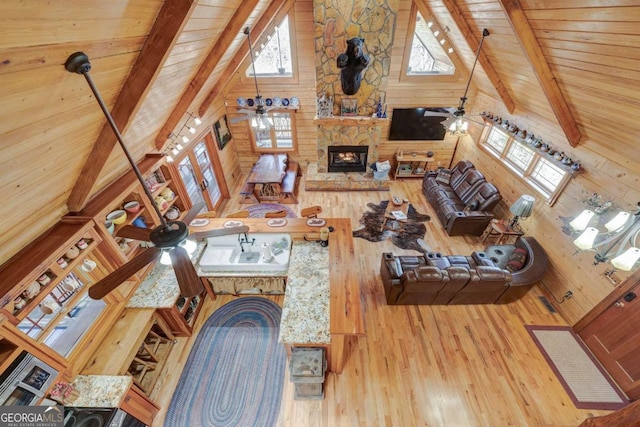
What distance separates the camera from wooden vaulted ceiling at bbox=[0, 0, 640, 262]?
158 centimetres

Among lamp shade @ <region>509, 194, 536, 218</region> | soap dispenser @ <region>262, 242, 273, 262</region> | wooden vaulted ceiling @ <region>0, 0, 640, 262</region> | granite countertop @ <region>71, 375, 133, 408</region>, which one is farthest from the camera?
lamp shade @ <region>509, 194, 536, 218</region>

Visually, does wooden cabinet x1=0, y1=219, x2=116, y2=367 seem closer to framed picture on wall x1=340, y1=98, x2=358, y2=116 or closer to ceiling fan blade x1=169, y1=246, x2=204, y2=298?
ceiling fan blade x1=169, y1=246, x2=204, y2=298

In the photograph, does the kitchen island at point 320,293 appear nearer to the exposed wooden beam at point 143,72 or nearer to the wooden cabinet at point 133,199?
the wooden cabinet at point 133,199

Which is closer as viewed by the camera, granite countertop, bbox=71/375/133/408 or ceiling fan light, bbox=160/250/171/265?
ceiling fan light, bbox=160/250/171/265

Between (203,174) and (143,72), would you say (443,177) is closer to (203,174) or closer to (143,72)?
(203,174)

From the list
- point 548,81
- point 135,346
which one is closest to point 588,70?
point 548,81

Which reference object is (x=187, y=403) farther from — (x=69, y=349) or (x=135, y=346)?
(x=69, y=349)

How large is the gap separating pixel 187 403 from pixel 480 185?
23.1ft

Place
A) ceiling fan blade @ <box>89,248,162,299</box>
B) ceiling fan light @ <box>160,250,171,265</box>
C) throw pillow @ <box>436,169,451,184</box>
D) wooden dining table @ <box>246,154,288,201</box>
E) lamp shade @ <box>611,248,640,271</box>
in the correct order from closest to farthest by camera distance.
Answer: ceiling fan blade @ <box>89,248,162,299</box>, ceiling fan light @ <box>160,250,171,265</box>, lamp shade @ <box>611,248,640,271</box>, wooden dining table @ <box>246,154,288,201</box>, throw pillow @ <box>436,169,451,184</box>

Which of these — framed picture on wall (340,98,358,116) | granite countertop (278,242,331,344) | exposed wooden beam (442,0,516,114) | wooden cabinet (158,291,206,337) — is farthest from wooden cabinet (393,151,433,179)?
wooden cabinet (158,291,206,337)

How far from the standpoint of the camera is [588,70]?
3180 millimetres

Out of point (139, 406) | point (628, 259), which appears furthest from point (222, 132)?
point (628, 259)

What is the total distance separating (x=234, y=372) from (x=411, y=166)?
729 cm

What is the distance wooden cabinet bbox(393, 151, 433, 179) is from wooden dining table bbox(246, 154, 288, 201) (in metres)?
3.58
